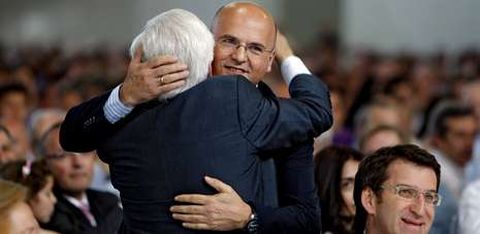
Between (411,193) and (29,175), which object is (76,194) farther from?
(411,193)

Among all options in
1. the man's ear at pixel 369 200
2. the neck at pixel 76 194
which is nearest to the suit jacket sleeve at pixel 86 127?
the man's ear at pixel 369 200

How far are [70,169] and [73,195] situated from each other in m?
0.16

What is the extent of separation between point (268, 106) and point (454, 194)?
133 inches

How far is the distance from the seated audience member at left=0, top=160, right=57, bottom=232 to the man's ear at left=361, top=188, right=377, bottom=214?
1.54 m

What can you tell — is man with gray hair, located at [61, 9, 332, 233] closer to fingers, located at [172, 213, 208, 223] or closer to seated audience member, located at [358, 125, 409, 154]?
fingers, located at [172, 213, 208, 223]

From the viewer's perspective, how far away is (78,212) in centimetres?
561

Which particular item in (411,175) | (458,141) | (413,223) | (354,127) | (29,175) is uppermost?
(411,175)

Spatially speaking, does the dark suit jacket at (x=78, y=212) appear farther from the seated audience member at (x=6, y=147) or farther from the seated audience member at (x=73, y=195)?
the seated audience member at (x=6, y=147)

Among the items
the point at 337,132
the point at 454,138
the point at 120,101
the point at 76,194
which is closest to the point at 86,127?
the point at 120,101

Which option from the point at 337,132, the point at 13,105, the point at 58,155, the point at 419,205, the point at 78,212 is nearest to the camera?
the point at 419,205

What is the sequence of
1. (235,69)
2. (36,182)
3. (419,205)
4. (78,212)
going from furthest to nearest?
(78,212) < (36,182) < (419,205) < (235,69)

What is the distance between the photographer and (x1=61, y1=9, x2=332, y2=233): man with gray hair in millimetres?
3598

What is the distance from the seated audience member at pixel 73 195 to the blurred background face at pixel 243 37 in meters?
1.49

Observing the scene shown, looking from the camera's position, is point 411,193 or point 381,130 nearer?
point 411,193
